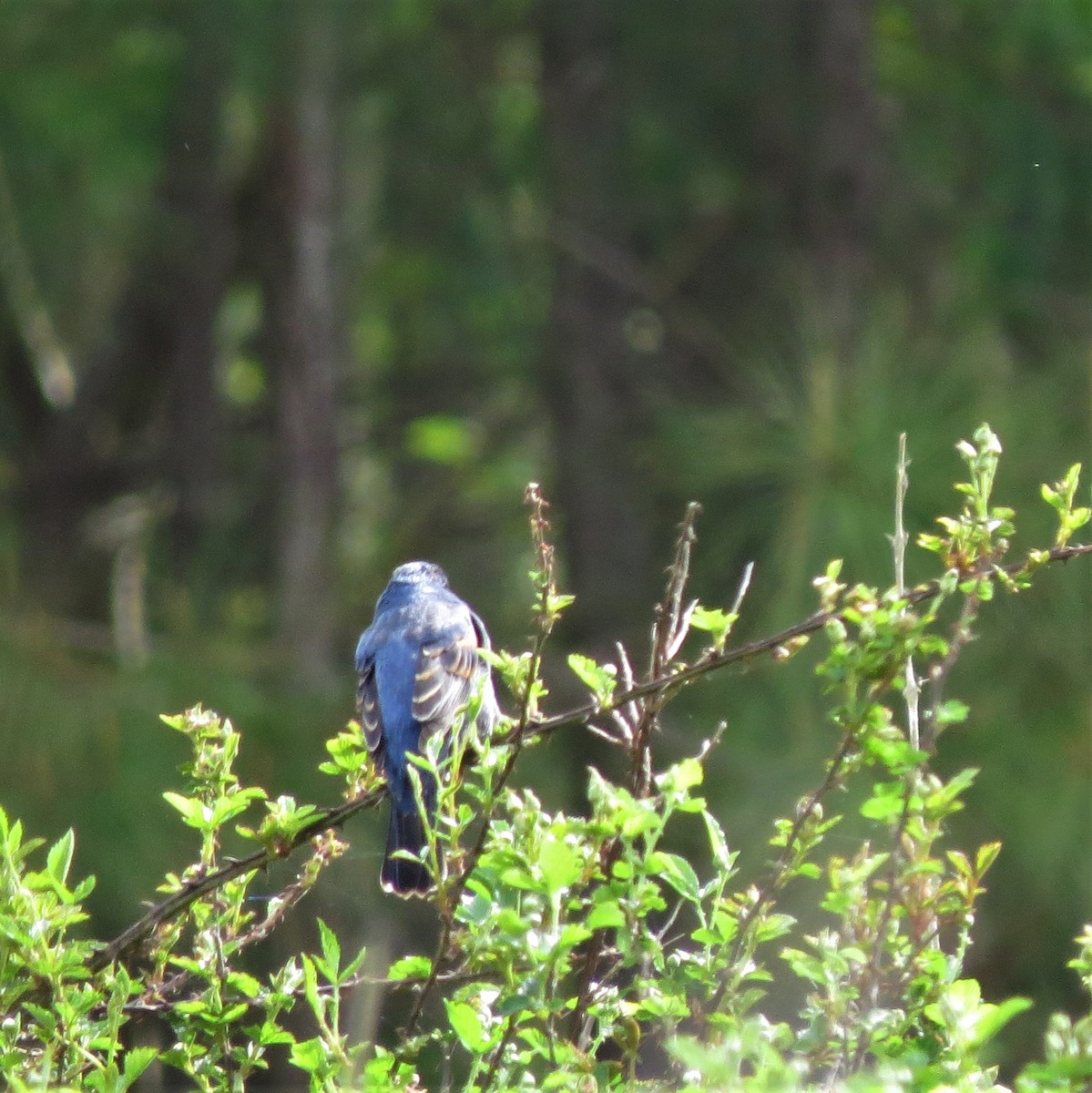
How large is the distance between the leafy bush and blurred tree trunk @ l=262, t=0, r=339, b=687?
4.75m

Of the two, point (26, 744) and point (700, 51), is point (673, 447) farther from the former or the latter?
point (26, 744)

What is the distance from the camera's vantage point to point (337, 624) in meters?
7.10

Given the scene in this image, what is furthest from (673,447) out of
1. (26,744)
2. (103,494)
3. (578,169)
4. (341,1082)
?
(341,1082)

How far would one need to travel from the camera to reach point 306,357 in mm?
7199

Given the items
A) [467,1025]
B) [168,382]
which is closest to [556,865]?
[467,1025]

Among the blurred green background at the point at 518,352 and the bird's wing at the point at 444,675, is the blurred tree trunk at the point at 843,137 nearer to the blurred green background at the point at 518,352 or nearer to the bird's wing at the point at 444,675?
the blurred green background at the point at 518,352

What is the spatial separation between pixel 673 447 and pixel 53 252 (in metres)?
3.29

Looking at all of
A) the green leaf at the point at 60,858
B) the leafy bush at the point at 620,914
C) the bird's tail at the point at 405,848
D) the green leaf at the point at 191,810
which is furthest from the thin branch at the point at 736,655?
the bird's tail at the point at 405,848

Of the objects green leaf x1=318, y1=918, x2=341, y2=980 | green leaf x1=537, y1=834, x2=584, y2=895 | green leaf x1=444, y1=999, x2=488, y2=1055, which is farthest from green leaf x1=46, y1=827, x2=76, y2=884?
green leaf x1=537, y1=834, x2=584, y2=895

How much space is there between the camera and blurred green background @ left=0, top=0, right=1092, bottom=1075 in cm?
514

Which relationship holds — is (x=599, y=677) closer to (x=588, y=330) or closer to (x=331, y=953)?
(x=331, y=953)

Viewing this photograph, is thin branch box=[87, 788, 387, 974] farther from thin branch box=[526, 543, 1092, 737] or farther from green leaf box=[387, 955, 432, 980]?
thin branch box=[526, 543, 1092, 737]

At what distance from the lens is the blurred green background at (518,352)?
5137 millimetres

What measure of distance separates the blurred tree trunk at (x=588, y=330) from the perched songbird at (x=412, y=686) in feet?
10.8
